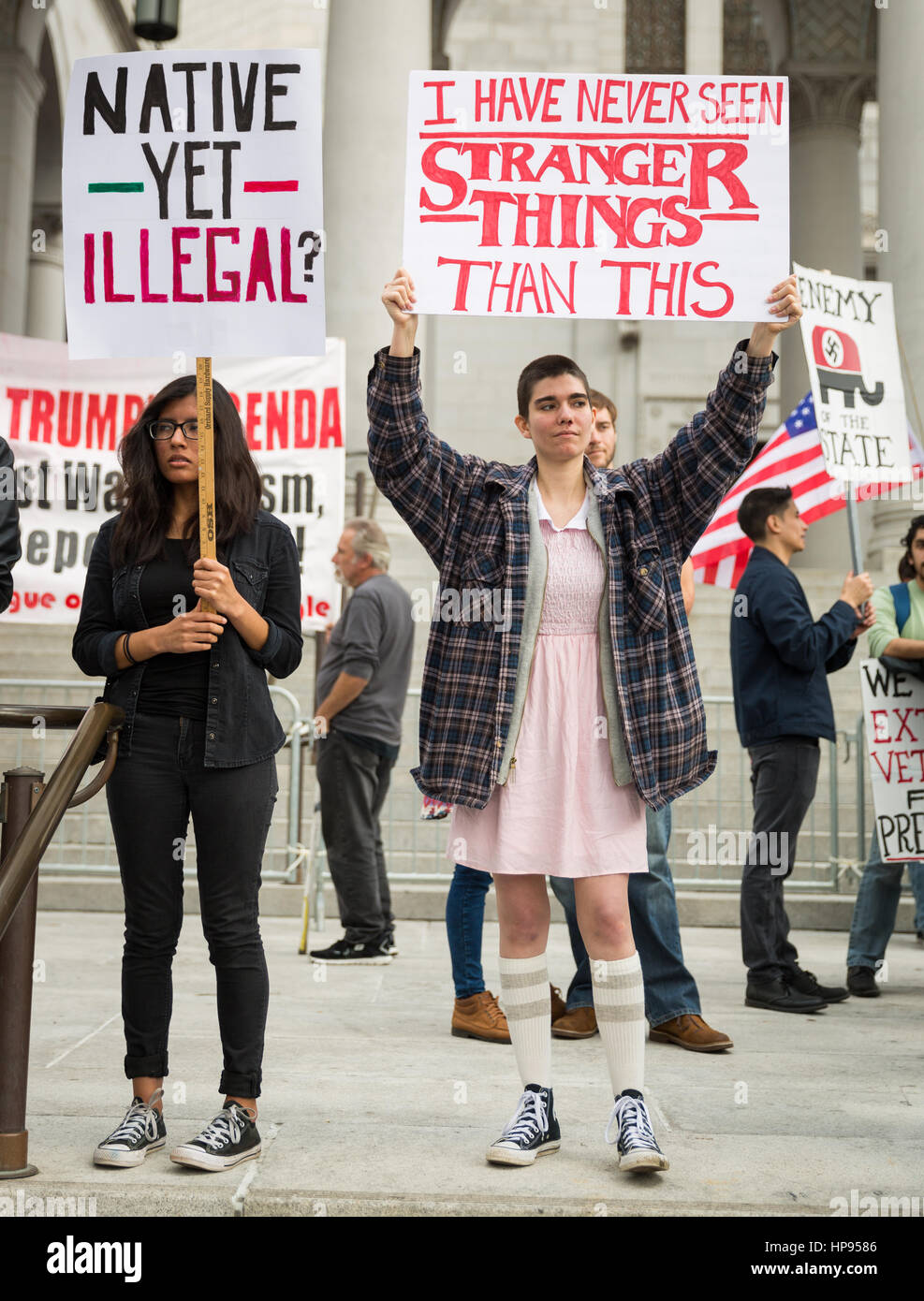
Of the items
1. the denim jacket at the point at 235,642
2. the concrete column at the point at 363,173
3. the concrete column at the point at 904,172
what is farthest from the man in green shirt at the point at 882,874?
the concrete column at the point at 363,173

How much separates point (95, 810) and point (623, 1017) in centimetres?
676

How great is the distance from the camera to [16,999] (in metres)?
3.60

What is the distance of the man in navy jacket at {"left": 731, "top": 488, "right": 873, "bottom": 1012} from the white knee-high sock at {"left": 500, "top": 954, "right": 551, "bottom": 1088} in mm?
2552

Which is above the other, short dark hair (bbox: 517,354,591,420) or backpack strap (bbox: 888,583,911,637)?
short dark hair (bbox: 517,354,591,420)

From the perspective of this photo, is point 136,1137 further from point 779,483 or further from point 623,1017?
point 779,483

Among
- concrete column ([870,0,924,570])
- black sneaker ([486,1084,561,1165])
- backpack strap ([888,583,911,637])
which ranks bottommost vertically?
black sneaker ([486,1084,561,1165])

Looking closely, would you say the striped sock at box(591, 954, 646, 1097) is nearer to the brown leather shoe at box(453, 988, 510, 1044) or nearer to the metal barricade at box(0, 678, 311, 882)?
the brown leather shoe at box(453, 988, 510, 1044)

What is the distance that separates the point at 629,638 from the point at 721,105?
1.61 m

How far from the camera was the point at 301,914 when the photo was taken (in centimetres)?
916

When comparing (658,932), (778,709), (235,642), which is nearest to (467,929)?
(658,932)

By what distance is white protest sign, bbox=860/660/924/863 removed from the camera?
6.72 m

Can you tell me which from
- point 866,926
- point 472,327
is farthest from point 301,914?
point 472,327

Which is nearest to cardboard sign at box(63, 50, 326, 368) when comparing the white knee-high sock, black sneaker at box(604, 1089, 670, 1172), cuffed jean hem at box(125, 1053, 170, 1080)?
the white knee-high sock
